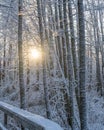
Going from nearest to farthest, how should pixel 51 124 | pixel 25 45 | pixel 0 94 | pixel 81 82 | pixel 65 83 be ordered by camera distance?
pixel 51 124 → pixel 81 82 → pixel 65 83 → pixel 25 45 → pixel 0 94

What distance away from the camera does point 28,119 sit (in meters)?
3.77

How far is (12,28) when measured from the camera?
62.1ft

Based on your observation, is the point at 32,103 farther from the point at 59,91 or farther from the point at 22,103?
the point at 22,103

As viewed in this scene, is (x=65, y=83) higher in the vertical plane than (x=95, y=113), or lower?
higher

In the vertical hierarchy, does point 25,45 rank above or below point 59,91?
above

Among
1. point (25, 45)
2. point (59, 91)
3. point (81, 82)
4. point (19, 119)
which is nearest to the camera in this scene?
point (19, 119)

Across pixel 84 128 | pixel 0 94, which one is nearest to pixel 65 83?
pixel 84 128

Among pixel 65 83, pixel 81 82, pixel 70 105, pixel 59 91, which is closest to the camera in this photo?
pixel 81 82

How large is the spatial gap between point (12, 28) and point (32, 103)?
195 inches

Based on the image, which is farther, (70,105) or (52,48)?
(52,48)

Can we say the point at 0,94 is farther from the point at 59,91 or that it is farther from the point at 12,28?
the point at 59,91

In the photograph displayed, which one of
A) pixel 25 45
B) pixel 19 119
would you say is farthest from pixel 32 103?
pixel 19 119

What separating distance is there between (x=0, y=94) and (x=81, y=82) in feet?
53.5

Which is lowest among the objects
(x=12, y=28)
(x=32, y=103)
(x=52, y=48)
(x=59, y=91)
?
(x=32, y=103)
